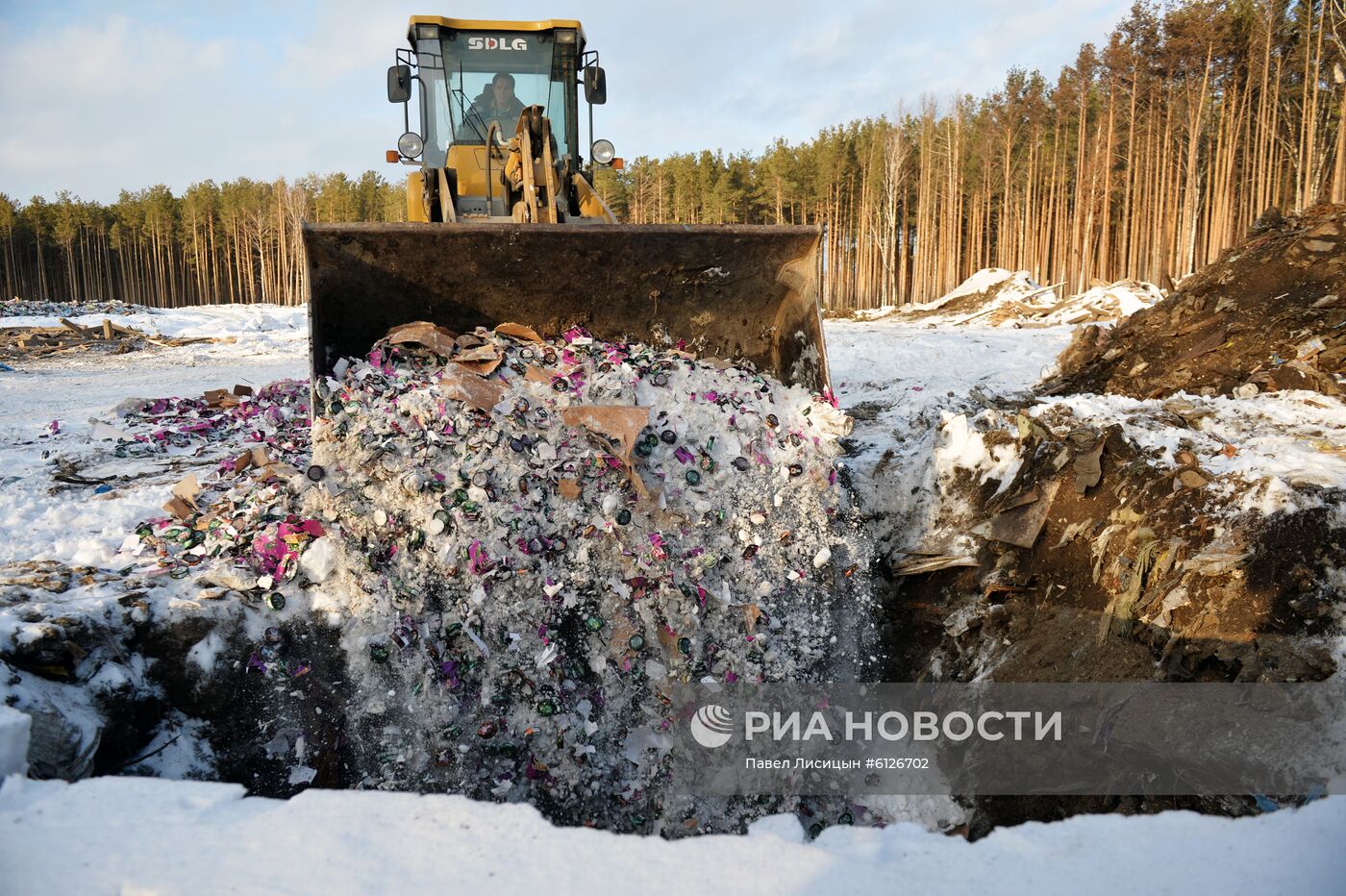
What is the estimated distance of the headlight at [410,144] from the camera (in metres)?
5.68

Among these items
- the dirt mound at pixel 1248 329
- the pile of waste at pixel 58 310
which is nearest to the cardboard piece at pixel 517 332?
the dirt mound at pixel 1248 329

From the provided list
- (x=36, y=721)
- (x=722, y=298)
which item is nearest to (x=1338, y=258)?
(x=722, y=298)

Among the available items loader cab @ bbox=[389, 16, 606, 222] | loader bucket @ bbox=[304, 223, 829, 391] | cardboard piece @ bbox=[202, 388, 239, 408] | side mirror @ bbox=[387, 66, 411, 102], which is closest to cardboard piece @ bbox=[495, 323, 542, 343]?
loader bucket @ bbox=[304, 223, 829, 391]

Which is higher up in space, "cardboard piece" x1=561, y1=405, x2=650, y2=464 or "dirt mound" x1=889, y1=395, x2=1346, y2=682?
"cardboard piece" x1=561, y1=405, x2=650, y2=464

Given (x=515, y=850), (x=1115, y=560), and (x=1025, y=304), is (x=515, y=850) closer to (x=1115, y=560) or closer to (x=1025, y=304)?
(x=1115, y=560)

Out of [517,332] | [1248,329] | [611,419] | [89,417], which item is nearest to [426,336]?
[517,332]

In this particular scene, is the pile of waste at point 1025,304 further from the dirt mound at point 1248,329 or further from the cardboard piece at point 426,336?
the cardboard piece at point 426,336

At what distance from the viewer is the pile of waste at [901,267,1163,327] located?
12680mm

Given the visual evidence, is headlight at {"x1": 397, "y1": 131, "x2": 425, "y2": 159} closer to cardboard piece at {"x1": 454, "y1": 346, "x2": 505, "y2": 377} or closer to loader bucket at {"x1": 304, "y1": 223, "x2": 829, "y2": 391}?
loader bucket at {"x1": 304, "y1": 223, "x2": 829, "y2": 391}

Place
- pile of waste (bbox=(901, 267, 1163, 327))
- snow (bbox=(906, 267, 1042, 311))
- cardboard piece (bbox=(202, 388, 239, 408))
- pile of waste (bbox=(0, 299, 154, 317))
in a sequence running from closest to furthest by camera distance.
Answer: cardboard piece (bbox=(202, 388, 239, 408))
pile of waste (bbox=(901, 267, 1163, 327))
snow (bbox=(906, 267, 1042, 311))
pile of waste (bbox=(0, 299, 154, 317))

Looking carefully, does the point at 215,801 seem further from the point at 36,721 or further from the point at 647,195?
the point at 647,195

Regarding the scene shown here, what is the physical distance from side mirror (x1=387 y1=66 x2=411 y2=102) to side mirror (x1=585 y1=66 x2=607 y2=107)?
140 centimetres

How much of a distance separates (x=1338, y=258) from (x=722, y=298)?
167 inches

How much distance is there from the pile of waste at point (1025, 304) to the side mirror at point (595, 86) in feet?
24.5
